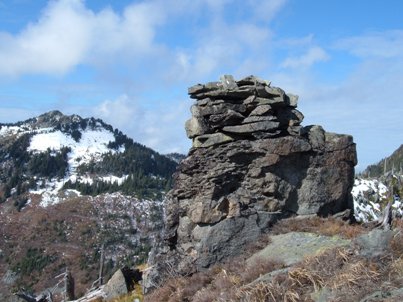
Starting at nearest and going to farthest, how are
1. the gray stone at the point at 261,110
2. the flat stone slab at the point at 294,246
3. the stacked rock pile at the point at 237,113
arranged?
1. the flat stone slab at the point at 294,246
2. the stacked rock pile at the point at 237,113
3. the gray stone at the point at 261,110

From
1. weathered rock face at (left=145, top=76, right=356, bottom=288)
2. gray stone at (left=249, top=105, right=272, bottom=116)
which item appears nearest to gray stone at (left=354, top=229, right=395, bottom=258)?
weathered rock face at (left=145, top=76, right=356, bottom=288)

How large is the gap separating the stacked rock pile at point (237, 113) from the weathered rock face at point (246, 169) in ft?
0.14

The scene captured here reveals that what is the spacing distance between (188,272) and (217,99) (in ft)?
25.3

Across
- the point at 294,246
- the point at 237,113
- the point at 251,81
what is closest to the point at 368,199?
the point at 251,81

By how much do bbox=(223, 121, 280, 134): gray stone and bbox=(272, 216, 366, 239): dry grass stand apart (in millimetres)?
4096

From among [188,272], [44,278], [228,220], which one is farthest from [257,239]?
[44,278]

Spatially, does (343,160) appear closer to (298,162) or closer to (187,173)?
(298,162)

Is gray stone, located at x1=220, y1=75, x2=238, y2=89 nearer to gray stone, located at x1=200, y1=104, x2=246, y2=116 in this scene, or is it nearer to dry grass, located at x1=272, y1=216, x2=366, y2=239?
gray stone, located at x1=200, y1=104, x2=246, y2=116

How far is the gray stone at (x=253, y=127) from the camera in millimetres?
22094

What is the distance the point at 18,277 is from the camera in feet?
650

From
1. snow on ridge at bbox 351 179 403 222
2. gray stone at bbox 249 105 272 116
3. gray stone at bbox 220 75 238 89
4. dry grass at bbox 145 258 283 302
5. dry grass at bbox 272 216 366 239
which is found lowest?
dry grass at bbox 145 258 283 302

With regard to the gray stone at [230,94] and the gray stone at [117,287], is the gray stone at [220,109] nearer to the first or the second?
the gray stone at [230,94]

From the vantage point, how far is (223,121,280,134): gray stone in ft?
72.5

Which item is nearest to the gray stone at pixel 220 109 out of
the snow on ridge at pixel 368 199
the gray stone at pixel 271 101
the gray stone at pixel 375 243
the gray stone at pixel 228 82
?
the gray stone at pixel 271 101
